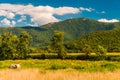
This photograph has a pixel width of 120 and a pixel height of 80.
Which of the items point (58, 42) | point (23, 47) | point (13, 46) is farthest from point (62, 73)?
point (58, 42)

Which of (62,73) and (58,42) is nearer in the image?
(62,73)

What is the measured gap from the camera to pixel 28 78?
1133cm

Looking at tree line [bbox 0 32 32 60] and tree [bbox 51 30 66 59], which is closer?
tree line [bbox 0 32 32 60]

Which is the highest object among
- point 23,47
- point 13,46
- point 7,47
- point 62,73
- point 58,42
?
point 62,73

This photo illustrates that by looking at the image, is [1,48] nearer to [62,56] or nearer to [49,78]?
[62,56]

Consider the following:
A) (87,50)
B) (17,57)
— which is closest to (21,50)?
(17,57)

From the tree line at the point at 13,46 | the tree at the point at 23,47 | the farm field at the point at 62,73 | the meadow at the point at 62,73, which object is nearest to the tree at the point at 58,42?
the tree line at the point at 13,46

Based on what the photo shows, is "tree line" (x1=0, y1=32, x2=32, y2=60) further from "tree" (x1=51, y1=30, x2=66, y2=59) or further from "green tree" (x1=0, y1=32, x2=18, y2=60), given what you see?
"tree" (x1=51, y1=30, x2=66, y2=59)

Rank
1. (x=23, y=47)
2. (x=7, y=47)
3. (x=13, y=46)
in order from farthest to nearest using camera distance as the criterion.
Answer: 1. (x=13, y=46)
2. (x=23, y=47)
3. (x=7, y=47)

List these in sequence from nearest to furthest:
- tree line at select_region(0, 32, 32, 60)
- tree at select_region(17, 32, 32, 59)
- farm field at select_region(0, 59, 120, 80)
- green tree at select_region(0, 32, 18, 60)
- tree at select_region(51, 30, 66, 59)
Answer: farm field at select_region(0, 59, 120, 80), green tree at select_region(0, 32, 18, 60), tree line at select_region(0, 32, 32, 60), tree at select_region(17, 32, 32, 59), tree at select_region(51, 30, 66, 59)

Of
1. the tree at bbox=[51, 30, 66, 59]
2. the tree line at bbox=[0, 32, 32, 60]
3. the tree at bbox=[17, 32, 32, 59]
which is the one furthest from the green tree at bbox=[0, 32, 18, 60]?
the tree at bbox=[51, 30, 66, 59]

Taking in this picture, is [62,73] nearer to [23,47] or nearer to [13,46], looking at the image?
[23,47]

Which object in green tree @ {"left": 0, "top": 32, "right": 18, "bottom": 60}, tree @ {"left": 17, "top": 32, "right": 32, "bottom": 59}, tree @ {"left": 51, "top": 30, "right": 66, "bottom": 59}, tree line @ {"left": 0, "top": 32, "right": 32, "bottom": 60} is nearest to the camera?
green tree @ {"left": 0, "top": 32, "right": 18, "bottom": 60}

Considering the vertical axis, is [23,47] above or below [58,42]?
below
